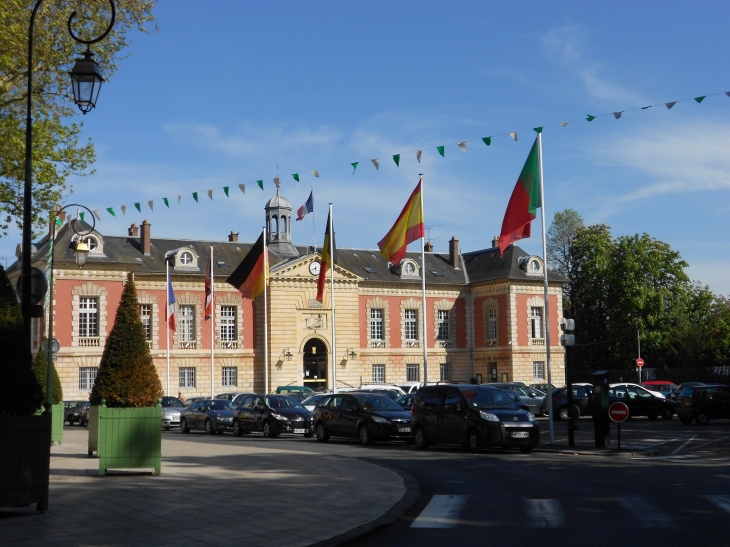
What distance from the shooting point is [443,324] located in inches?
2534

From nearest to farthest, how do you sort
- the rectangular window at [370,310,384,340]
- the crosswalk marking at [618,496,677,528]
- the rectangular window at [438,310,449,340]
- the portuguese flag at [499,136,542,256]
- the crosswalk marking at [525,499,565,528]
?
the crosswalk marking at [618,496,677,528], the crosswalk marking at [525,499,565,528], the portuguese flag at [499,136,542,256], the rectangular window at [370,310,384,340], the rectangular window at [438,310,449,340]

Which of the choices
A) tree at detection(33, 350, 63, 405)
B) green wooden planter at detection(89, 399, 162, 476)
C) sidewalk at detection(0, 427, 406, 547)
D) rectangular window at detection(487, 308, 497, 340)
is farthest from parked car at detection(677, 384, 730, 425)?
rectangular window at detection(487, 308, 497, 340)

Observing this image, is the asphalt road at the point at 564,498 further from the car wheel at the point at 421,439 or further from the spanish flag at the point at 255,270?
the spanish flag at the point at 255,270

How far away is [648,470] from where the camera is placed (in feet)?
53.3

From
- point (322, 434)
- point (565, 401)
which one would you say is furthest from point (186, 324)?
point (322, 434)

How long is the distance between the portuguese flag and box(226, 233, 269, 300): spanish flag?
1811 cm

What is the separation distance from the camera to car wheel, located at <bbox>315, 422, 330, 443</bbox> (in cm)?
2694

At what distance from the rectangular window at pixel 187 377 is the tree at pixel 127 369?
131 ft

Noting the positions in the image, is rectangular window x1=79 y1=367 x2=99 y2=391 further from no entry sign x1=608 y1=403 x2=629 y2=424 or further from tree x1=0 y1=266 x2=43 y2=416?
tree x1=0 y1=266 x2=43 y2=416

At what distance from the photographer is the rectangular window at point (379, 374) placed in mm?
61969

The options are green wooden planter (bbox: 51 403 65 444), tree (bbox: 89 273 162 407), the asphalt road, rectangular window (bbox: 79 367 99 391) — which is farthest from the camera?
rectangular window (bbox: 79 367 99 391)

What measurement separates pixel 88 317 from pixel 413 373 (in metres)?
23.1

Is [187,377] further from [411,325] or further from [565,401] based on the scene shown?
[565,401]

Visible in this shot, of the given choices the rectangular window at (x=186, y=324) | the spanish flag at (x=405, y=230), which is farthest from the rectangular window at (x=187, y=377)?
the spanish flag at (x=405, y=230)
